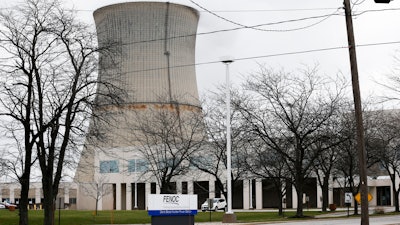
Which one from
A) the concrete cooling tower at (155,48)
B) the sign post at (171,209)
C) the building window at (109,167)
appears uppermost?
the concrete cooling tower at (155,48)

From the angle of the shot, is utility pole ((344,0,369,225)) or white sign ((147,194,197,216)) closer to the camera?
utility pole ((344,0,369,225))

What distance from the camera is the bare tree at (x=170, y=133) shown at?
160ft

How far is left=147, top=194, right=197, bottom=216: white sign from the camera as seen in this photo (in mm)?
19578

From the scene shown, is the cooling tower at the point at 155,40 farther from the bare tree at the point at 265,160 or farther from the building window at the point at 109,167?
the building window at the point at 109,167

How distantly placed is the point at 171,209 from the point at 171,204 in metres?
0.15

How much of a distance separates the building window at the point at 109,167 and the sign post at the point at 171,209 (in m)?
61.3

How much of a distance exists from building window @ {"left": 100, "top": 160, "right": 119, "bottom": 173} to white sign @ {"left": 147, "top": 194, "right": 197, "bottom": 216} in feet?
201

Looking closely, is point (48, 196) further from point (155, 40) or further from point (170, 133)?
point (155, 40)

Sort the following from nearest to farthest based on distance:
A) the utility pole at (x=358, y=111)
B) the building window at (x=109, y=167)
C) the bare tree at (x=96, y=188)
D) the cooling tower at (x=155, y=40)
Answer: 1. the utility pole at (x=358, y=111)
2. the cooling tower at (x=155, y=40)
3. the bare tree at (x=96, y=188)
4. the building window at (x=109, y=167)

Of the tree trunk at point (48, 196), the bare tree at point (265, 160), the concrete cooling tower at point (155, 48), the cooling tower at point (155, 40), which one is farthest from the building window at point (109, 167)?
the tree trunk at point (48, 196)

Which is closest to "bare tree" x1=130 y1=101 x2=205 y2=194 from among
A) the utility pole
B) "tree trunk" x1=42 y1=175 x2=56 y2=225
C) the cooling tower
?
the cooling tower

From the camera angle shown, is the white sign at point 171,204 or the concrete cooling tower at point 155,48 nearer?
the white sign at point 171,204

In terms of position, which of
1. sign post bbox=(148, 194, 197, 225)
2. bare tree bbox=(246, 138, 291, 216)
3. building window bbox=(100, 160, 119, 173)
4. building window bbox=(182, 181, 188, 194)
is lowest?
sign post bbox=(148, 194, 197, 225)

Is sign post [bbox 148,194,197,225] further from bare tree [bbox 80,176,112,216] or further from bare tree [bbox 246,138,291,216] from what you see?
bare tree [bbox 80,176,112,216]
